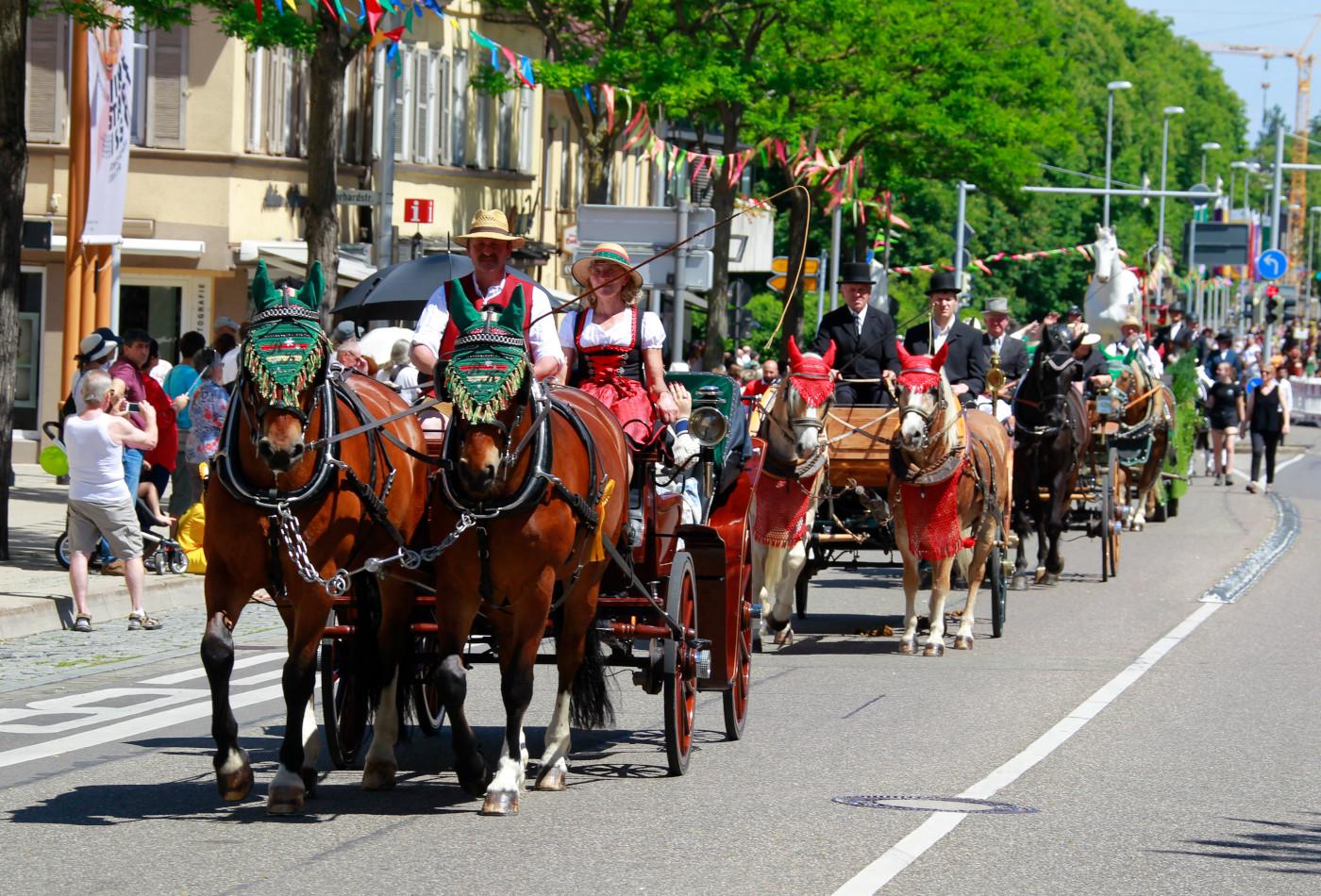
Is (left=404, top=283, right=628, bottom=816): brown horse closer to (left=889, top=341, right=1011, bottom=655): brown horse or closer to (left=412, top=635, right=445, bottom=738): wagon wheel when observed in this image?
(left=412, top=635, right=445, bottom=738): wagon wheel

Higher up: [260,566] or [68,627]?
[260,566]

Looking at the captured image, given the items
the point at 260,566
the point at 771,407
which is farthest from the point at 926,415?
the point at 260,566

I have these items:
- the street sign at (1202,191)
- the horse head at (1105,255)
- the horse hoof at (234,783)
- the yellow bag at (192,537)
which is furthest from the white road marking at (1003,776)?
the street sign at (1202,191)

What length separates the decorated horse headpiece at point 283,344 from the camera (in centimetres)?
805

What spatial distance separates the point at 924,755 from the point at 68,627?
7.10 m


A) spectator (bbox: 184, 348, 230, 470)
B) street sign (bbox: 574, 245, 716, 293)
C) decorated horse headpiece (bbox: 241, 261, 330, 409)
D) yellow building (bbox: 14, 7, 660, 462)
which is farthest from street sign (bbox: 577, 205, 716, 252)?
decorated horse headpiece (bbox: 241, 261, 330, 409)

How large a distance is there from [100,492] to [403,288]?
6.25 metres

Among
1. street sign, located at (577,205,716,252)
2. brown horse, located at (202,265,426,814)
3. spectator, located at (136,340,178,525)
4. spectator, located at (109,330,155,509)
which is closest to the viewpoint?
brown horse, located at (202,265,426,814)

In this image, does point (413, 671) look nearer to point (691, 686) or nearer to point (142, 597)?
point (691, 686)

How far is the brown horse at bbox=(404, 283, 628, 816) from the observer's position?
8.28 m

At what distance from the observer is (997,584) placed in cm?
1517

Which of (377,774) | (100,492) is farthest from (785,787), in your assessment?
(100,492)

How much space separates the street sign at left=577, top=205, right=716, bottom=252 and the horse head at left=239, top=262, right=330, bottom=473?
1568 cm

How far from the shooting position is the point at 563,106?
48.0 meters
